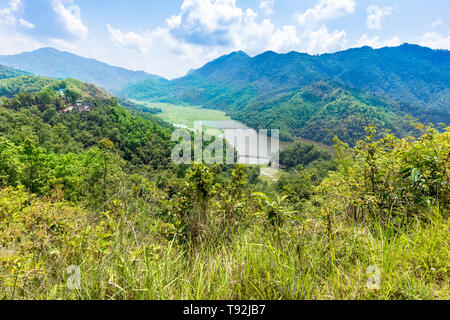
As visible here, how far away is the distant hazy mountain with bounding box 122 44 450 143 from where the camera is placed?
73.9 meters

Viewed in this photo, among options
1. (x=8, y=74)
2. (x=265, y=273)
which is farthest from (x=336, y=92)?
(x=8, y=74)

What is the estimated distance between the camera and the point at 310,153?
50000 mm

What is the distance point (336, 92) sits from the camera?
92.1 meters

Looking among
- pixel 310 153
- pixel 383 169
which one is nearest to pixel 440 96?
pixel 310 153

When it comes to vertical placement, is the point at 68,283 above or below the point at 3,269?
above

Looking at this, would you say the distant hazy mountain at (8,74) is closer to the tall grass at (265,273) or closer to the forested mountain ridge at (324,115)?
the forested mountain ridge at (324,115)

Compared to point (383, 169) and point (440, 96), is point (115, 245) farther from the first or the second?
point (440, 96)

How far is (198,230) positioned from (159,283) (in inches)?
28.7

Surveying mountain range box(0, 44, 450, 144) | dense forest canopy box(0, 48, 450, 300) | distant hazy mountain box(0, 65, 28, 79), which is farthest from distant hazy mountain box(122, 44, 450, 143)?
distant hazy mountain box(0, 65, 28, 79)

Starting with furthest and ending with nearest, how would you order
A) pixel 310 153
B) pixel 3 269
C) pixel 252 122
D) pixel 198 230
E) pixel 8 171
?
pixel 252 122, pixel 310 153, pixel 8 171, pixel 198 230, pixel 3 269

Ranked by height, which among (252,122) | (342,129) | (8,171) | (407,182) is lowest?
(8,171)

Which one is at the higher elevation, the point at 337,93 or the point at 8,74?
the point at 8,74

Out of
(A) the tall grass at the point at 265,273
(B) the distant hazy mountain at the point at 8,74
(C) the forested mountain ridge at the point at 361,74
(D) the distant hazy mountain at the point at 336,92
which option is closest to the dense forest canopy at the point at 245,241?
(A) the tall grass at the point at 265,273

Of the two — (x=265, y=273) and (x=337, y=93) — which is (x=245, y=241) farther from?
(x=337, y=93)
